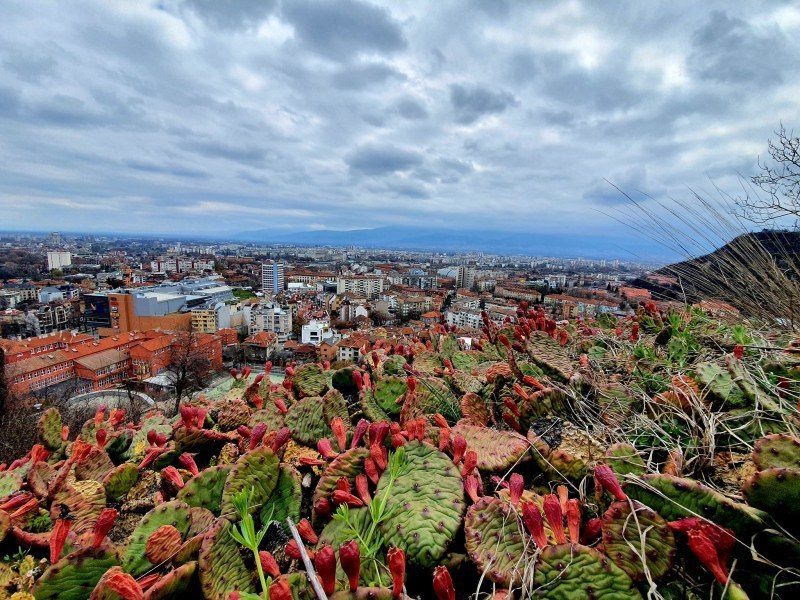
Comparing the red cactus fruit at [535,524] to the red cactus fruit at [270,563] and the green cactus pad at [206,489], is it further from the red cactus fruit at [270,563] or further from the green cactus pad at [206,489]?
the green cactus pad at [206,489]

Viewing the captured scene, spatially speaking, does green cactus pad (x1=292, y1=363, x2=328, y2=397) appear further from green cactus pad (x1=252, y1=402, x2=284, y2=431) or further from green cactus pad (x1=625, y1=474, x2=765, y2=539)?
green cactus pad (x1=625, y1=474, x2=765, y2=539)

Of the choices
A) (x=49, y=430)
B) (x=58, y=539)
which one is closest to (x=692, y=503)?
(x=58, y=539)

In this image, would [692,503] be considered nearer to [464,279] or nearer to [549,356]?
[549,356]

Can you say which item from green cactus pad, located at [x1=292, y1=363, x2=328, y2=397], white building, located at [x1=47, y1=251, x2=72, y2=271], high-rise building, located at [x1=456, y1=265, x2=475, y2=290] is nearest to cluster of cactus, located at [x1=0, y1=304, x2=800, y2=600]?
green cactus pad, located at [x1=292, y1=363, x2=328, y2=397]

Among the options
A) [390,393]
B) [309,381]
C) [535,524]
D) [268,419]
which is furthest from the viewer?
[309,381]

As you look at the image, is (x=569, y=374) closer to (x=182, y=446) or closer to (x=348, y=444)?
(x=348, y=444)
